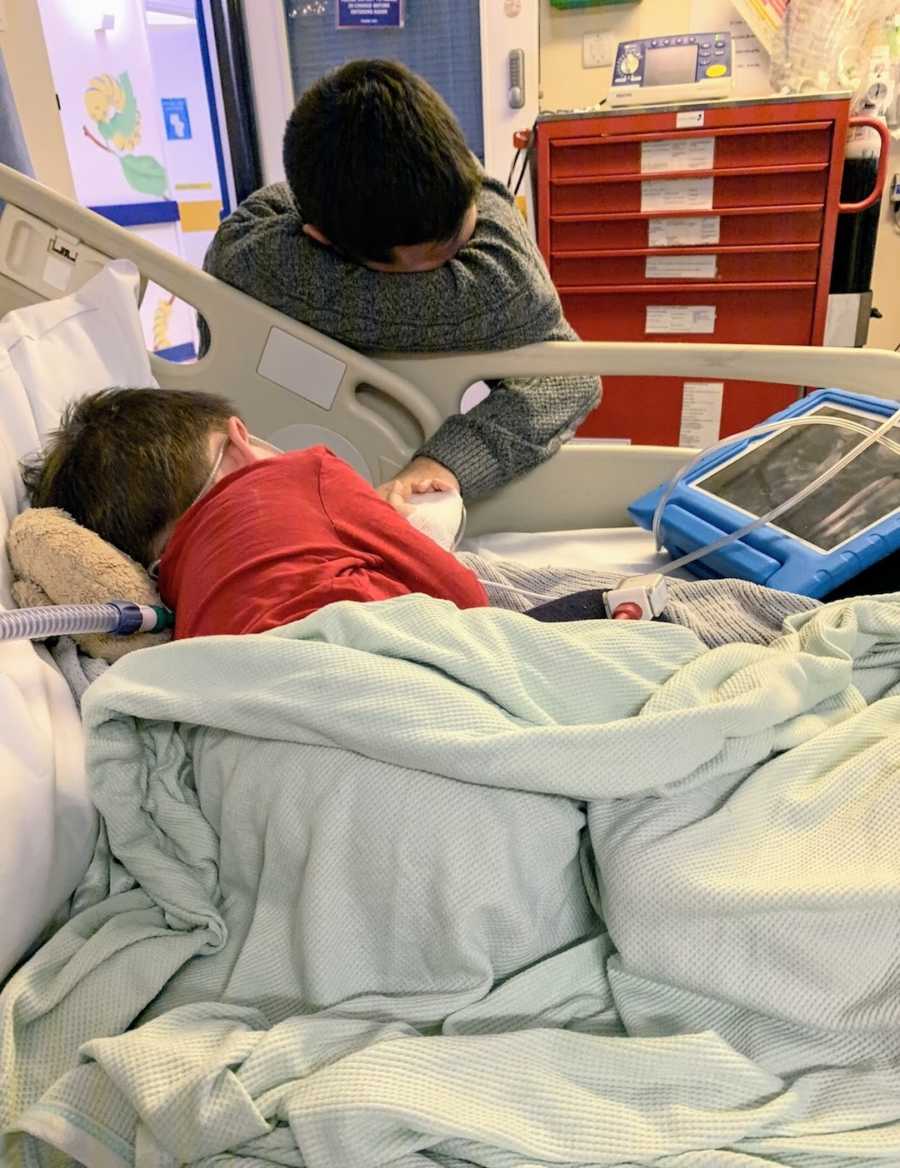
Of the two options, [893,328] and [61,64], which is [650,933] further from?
[61,64]

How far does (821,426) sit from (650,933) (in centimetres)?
88

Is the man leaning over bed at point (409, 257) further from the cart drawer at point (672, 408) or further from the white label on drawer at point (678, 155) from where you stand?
the cart drawer at point (672, 408)

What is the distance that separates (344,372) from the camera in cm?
131

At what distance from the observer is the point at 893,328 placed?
123 inches

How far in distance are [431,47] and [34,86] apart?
146 cm

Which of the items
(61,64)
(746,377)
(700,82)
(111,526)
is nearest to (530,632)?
(111,526)

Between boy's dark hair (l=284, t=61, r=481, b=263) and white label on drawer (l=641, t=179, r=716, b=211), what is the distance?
1.31 meters

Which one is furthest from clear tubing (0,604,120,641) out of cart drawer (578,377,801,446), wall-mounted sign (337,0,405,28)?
wall-mounted sign (337,0,405,28)

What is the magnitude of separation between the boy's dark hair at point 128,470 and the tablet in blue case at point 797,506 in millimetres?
619

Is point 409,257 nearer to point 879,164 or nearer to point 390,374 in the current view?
point 390,374

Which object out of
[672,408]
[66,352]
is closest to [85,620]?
[66,352]

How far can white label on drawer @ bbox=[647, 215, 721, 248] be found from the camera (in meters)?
2.35

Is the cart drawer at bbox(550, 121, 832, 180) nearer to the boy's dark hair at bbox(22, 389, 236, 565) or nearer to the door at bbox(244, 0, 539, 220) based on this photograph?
the door at bbox(244, 0, 539, 220)

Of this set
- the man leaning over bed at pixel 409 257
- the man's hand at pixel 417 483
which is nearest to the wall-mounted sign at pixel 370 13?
the man leaning over bed at pixel 409 257
